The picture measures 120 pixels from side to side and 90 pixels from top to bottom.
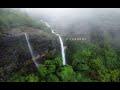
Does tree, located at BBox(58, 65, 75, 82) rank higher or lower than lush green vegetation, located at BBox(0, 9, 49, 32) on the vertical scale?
lower

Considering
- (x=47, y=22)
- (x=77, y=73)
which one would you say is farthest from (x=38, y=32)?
(x=77, y=73)

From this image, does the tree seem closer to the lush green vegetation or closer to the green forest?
the green forest

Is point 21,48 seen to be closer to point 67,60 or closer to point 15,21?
point 15,21

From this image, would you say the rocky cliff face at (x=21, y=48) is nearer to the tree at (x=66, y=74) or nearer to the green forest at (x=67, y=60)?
the green forest at (x=67, y=60)

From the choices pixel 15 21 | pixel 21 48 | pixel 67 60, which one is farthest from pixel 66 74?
pixel 15 21

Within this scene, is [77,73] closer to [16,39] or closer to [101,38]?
[101,38]

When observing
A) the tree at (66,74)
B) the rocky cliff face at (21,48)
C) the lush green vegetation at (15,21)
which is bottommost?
the tree at (66,74)

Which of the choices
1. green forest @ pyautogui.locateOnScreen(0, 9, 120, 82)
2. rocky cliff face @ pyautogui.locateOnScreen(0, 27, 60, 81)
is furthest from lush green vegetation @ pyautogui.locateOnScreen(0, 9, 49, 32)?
rocky cliff face @ pyautogui.locateOnScreen(0, 27, 60, 81)

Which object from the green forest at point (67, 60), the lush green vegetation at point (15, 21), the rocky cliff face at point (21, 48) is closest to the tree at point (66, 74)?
the green forest at point (67, 60)
